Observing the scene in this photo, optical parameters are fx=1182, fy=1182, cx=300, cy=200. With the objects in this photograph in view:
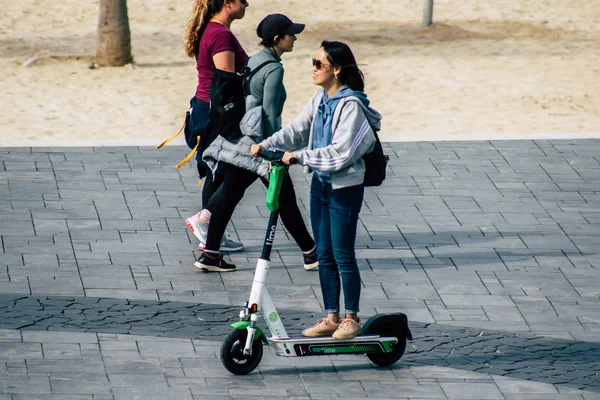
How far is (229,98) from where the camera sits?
7750mm

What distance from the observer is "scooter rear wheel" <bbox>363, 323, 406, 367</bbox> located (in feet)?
21.3

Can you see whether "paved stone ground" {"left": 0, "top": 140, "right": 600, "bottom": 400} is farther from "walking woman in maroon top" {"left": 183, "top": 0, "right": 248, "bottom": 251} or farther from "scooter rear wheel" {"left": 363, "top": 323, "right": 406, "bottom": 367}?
"walking woman in maroon top" {"left": 183, "top": 0, "right": 248, "bottom": 251}

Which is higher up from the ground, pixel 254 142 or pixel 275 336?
pixel 254 142

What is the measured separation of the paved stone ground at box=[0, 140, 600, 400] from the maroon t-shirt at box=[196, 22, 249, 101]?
3.97 feet

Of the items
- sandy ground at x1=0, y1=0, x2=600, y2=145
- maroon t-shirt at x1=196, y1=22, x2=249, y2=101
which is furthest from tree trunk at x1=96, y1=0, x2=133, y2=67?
maroon t-shirt at x1=196, y1=22, x2=249, y2=101

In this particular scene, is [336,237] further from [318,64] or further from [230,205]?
[230,205]

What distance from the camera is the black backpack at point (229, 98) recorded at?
770 cm

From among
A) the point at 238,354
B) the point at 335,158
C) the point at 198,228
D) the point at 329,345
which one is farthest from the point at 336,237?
the point at 198,228

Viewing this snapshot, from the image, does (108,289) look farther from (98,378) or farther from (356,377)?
(356,377)

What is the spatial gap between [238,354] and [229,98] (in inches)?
81.1

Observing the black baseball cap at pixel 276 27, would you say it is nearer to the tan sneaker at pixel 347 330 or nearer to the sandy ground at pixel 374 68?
the tan sneaker at pixel 347 330

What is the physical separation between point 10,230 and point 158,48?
34.2ft

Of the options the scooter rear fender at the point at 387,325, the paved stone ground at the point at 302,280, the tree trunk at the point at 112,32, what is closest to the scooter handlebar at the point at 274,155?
the scooter rear fender at the point at 387,325

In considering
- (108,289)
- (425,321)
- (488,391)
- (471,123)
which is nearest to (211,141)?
(108,289)
